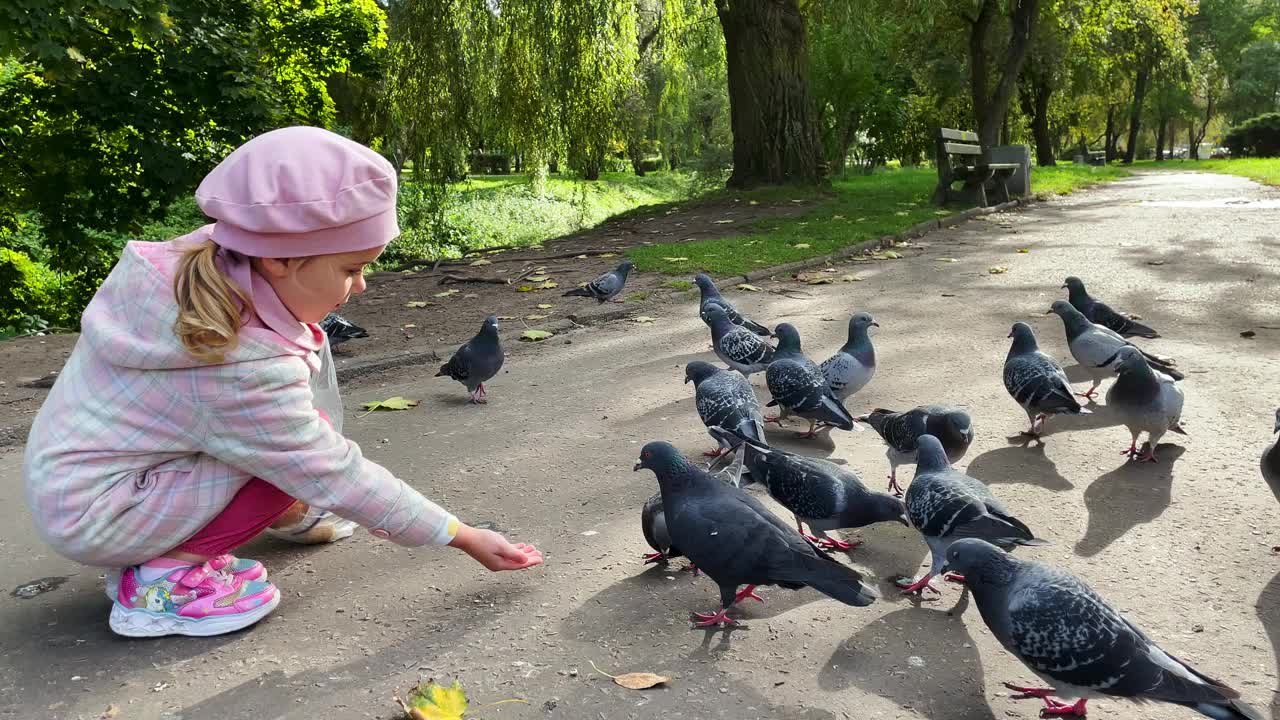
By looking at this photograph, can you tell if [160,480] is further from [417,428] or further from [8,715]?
[417,428]

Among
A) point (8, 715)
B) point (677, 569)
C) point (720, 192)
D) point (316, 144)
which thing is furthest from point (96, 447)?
point (720, 192)

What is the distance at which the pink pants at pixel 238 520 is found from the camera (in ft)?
9.29

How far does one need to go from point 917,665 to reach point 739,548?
62cm

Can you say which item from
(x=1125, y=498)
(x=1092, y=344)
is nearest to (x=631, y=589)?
(x=1125, y=498)

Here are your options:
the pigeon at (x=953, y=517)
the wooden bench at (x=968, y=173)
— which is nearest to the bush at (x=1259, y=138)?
the wooden bench at (x=968, y=173)

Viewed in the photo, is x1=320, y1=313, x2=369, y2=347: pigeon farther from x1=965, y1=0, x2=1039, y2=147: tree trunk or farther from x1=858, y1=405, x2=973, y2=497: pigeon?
x1=965, y1=0, x2=1039, y2=147: tree trunk

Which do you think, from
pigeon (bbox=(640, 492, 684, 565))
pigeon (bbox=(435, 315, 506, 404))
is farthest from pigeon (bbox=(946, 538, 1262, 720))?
pigeon (bbox=(435, 315, 506, 404))

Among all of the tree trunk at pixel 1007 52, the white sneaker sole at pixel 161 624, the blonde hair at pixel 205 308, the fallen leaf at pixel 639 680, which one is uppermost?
the tree trunk at pixel 1007 52

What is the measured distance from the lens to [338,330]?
664 cm

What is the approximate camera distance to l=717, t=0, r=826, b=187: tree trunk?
14703 mm

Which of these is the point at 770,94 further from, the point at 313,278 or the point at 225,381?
→ the point at 225,381

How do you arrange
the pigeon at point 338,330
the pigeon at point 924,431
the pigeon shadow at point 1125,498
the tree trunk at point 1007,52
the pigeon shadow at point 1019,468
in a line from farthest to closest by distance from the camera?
the tree trunk at point 1007,52, the pigeon at point 338,330, the pigeon shadow at point 1019,468, the pigeon at point 924,431, the pigeon shadow at point 1125,498

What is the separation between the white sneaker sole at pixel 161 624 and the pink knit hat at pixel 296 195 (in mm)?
1206

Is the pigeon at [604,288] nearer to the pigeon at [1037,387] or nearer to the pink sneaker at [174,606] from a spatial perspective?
the pigeon at [1037,387]
